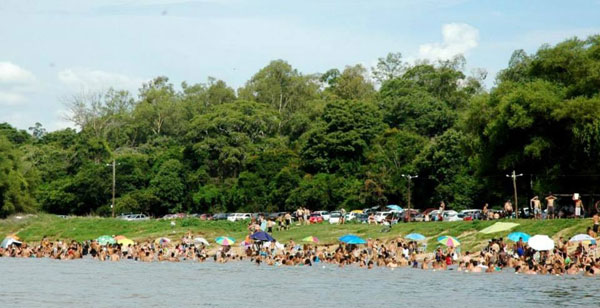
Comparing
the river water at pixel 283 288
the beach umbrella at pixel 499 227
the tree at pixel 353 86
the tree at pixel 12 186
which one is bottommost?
the river water at pixel 283 288

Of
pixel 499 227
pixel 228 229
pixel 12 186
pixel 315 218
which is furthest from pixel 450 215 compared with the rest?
pixel 12 186

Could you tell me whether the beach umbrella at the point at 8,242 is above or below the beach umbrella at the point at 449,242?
above

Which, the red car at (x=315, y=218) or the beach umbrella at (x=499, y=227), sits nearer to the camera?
the beach umbrella at (x=499, y=227)

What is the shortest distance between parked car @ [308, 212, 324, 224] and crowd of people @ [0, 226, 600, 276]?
415 inches

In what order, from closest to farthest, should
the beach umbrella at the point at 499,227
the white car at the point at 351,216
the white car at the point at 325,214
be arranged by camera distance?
the beach umbrella at the point at 499,227 → the white car at the point at 351,216 → the white car at the point at 325,214

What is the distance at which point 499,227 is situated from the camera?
171 ft

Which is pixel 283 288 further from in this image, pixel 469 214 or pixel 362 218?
pixel 362 218

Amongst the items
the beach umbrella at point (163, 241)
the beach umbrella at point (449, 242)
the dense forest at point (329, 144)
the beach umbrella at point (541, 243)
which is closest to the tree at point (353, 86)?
the dense forest at point (329, 144)

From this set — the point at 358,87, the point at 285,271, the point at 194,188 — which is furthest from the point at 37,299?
the point at 358,87

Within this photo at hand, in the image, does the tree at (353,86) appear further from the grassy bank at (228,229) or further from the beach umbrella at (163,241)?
the beach umbrella at (163,241)

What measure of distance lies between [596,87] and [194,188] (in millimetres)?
57106

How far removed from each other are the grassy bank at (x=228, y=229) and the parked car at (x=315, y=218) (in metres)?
4.94

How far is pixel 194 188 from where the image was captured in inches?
4161

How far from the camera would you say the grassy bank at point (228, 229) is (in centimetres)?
5144
